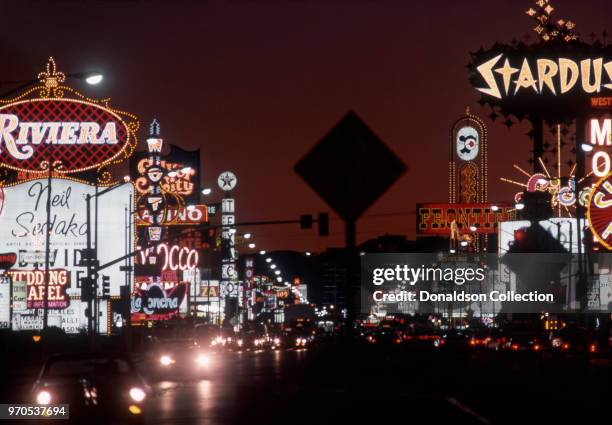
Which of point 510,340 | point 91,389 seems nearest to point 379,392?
point 91,389

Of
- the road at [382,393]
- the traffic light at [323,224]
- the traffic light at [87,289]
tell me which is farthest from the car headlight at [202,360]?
the traffic light at [323,224]

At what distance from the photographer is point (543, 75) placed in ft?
332

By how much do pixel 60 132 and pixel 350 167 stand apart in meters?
66.6

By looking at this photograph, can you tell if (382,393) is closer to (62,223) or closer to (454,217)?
(62,223)

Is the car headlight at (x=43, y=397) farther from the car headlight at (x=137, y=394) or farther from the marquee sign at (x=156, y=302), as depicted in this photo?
the marquee sign at (x=156, y=302)

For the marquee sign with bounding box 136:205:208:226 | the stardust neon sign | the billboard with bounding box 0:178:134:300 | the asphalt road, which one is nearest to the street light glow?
the asphalt road

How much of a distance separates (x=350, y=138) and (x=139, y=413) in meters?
9.96

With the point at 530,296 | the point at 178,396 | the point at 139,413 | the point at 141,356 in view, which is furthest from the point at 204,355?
the point at 530,296

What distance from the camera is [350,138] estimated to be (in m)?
11.3

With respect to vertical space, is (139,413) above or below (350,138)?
below

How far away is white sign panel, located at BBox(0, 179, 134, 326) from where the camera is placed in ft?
267

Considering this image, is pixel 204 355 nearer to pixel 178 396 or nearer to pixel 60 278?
pixel 178 396

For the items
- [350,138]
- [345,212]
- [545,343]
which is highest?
[350,138]

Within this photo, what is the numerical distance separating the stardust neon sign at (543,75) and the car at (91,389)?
280 ft
